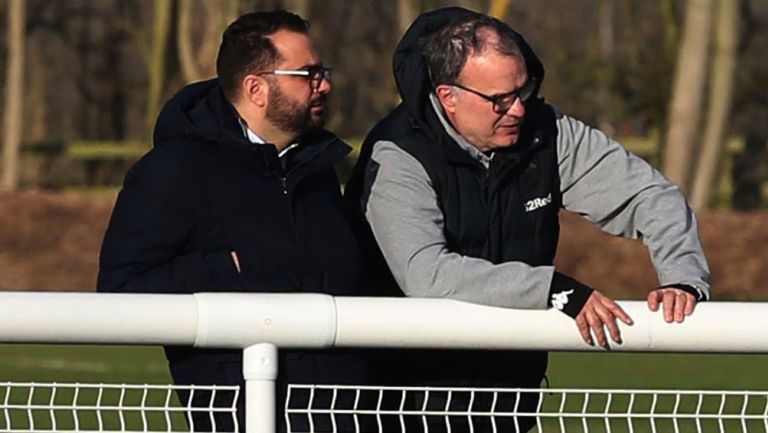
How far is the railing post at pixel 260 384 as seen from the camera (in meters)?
3.10

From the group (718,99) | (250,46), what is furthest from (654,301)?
(718,99)

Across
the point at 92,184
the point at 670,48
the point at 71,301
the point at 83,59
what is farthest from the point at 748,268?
the point at 83,59

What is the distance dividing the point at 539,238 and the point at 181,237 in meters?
0.76

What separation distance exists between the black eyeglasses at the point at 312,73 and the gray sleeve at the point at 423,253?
0.19m

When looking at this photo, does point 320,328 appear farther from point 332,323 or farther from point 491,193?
point 491,193

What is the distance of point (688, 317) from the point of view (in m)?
3.20

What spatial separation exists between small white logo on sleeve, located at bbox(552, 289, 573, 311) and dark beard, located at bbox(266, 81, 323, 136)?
896mm

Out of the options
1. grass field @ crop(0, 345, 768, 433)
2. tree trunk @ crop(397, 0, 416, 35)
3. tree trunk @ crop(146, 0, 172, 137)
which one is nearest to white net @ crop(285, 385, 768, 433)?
grass field @ crop(0, 345, 768, 433)

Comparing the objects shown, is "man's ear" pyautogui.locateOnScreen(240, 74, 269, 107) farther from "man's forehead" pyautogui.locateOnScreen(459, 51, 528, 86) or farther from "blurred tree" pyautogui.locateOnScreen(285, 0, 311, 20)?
"blurred tree" pyautogui.locateOnScreen(285, 0, 311, 20)

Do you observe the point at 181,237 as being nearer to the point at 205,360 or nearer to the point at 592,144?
the point at 205,360

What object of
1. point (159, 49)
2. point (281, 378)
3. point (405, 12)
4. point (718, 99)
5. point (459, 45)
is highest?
point (459, 45)

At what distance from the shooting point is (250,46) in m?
4.34

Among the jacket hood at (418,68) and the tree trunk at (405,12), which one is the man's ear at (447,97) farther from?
the tree trunk at (405,12)

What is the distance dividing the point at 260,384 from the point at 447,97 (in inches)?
47.1
